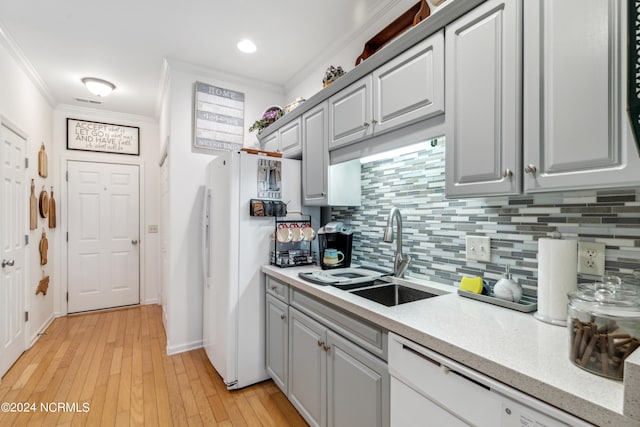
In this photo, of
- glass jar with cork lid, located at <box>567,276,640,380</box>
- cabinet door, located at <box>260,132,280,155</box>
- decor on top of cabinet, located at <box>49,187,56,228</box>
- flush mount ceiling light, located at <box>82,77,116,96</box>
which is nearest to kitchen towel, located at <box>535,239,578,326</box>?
glass jar with cork lid, located at <box>567,276,640,380</box>

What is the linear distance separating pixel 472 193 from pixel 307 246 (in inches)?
59.4

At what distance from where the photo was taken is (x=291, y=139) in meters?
2.62

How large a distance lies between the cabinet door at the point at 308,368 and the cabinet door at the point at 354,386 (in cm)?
6

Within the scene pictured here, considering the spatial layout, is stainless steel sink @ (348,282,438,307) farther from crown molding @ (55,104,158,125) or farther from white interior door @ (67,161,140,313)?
crown molding @ (55,104,158,125)

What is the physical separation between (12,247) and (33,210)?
0.64 metres

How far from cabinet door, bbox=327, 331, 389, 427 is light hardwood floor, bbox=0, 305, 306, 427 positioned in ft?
1.84

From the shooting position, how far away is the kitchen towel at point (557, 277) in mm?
1094

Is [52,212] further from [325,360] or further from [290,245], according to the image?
[325,360]

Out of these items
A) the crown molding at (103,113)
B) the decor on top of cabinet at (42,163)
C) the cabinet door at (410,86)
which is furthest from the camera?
the crown molding at (103,113)

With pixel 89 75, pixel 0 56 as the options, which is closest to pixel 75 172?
pixel 89 75

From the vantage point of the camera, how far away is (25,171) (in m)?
3.00

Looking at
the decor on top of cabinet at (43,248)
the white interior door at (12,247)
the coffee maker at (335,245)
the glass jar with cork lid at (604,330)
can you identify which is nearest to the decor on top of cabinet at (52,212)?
the decor on top of cabinet at (43,248)

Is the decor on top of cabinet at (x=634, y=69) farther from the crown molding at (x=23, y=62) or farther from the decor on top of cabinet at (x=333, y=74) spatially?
the crown molding at (x=23, y=62)

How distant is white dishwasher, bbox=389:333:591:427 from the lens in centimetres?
77
